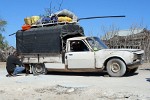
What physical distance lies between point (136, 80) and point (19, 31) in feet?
24.9

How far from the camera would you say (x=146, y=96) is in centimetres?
1007

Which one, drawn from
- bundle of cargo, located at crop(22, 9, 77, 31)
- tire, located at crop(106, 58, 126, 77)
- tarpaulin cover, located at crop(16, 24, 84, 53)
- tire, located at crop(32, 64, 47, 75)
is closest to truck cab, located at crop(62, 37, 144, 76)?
tire, located at crop(106, 58, 126, 77)

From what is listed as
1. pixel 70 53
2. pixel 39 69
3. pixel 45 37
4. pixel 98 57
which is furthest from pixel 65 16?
pixel 98 57

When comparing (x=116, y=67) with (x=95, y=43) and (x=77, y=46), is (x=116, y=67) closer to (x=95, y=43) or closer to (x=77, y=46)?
(x=95, y=43)

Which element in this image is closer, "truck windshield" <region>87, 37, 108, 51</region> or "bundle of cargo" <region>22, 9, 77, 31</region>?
"truck windshield" <region>87, 37, 108, 51</region>

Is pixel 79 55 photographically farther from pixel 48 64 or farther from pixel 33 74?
pixel 33 74

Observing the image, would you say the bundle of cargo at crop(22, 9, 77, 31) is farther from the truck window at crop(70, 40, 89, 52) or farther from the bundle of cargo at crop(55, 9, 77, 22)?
the truck window at crop(70, 40, 89, 52)

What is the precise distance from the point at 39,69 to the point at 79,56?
110 inches

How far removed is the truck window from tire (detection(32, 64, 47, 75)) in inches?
76.1

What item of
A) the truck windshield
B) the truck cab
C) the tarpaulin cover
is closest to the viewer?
the truck cab

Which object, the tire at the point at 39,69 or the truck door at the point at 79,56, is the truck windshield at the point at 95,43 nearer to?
the truck door at the point at 79,56

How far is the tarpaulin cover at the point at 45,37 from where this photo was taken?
1686cm

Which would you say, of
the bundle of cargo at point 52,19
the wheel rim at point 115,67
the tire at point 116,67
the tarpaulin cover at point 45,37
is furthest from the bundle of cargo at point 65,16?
the wheel rim at point 115,67

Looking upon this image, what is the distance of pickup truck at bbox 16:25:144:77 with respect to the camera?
14922mm
